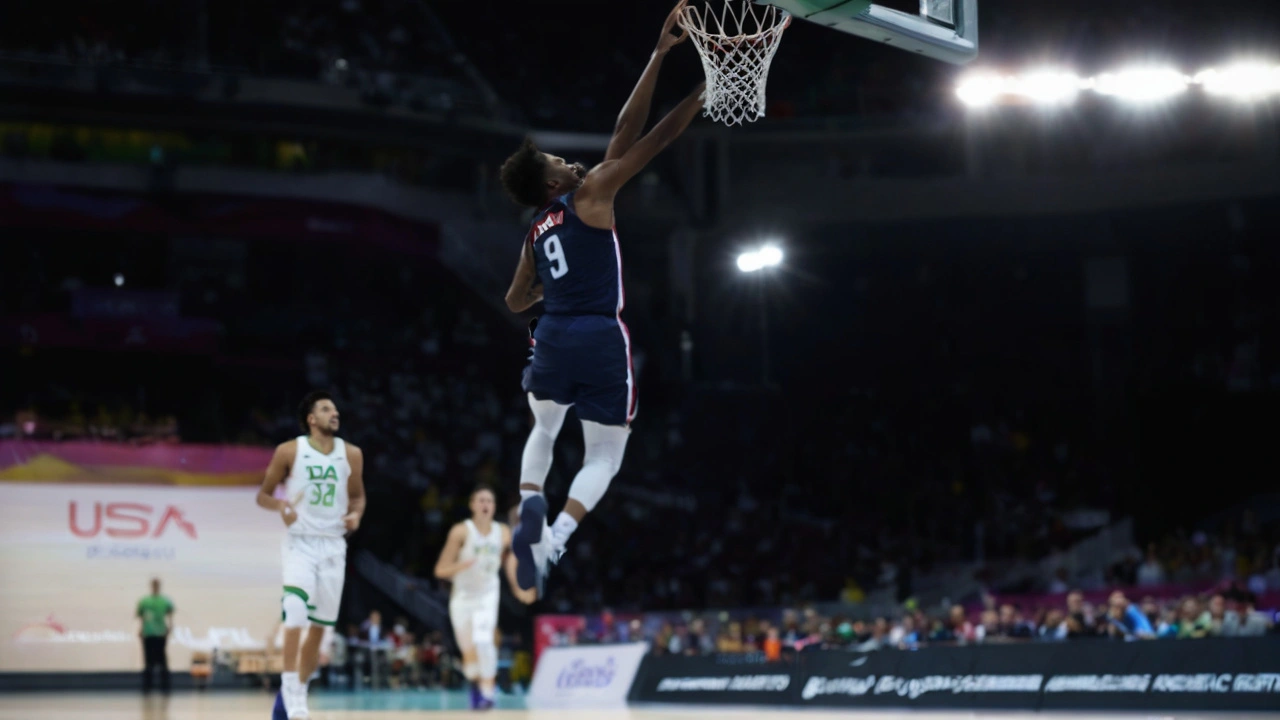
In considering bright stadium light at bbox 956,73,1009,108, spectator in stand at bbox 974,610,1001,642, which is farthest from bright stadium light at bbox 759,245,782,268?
spectator in stand at bbox 974,610,1001,642

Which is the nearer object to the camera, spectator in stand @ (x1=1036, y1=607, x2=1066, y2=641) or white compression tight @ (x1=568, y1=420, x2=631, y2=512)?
white compression tight @ (x1=568, y1=420, x2=631, y2=512)

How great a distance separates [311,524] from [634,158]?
414 centimetres

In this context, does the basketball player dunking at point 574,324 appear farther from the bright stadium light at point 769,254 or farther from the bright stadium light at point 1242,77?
the bright stadium light at point 769,254

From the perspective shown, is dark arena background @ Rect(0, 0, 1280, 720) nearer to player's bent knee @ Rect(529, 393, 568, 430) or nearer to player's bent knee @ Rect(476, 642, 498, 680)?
player's bent knee @ Rect(476, 642, 498, 680)

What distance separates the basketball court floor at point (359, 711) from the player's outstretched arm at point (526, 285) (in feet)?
20.2

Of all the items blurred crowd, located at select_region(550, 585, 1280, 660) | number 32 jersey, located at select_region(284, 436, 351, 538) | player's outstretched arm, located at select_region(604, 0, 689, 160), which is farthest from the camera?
blurred crowd, located at select_region(550, 585, 1280, 660)

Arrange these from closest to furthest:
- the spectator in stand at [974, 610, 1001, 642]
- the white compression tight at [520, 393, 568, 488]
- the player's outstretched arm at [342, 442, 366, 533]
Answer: the white compression tight at [520, 393, 568, 488]
the player's outstretched arm at [342, 442, 366, 533]
the spectator in stand at [974, 610, 1001, 642]

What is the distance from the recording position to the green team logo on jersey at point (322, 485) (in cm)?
920

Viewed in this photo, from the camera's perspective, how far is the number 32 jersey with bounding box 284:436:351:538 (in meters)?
9.16

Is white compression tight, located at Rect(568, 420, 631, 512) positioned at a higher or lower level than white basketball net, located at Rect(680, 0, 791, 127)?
lower

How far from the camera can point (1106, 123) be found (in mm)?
28953

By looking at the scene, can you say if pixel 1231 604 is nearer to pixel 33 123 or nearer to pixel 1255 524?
pixel 1255 524

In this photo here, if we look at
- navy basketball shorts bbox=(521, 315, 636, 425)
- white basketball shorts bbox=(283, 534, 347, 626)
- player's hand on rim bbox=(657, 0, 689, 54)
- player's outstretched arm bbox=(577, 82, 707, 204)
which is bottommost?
white basketball shorts bbox=(283, 534, 347, 626)

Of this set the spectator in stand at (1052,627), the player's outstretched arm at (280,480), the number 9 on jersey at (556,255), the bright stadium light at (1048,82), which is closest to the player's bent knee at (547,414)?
the number 9 on jersey at (556,255)
